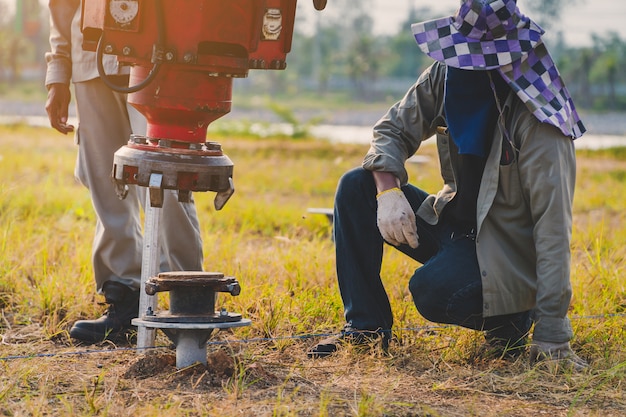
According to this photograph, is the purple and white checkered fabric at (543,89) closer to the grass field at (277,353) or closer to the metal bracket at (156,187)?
the grass field at (277,353)

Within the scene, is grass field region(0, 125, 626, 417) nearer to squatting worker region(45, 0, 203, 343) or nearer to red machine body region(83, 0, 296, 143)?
squatting worker region(45, 0, 203, 343)

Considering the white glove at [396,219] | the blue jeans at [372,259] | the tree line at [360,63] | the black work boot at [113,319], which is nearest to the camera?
the white glove at [396,219]

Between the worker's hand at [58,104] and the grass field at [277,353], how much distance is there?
0.67 meters

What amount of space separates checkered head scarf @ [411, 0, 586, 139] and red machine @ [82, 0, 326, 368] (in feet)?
1.76

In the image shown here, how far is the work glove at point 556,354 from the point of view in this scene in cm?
278

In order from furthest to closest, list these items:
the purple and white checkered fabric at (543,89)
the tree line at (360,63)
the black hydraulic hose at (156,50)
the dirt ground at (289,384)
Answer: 1. the tree line at (360,63)
2. the purple and white checkered fabric at (543,89)
3. the dirt ground at (289,384)
4. the black hydraulic hose at (156,50)

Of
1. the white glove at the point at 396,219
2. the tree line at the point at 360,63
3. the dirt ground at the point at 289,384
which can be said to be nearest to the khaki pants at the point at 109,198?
the dirt ground at the point at 289,384

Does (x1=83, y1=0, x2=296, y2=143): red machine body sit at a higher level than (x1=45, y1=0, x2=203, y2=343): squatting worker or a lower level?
higher

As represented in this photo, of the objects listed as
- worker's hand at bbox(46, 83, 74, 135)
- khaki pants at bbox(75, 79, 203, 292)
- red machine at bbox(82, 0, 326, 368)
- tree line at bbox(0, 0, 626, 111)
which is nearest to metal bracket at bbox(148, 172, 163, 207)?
red machine at bbox(82, 0, 326, 368)

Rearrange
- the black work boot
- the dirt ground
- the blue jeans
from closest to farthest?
the dirt ground → the blue jeans → the black work boot

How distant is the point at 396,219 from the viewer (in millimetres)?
2822

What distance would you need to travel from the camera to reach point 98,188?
3363 millimetres

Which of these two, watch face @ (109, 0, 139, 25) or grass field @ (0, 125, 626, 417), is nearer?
watch face @ (109, 0, 139, 25)

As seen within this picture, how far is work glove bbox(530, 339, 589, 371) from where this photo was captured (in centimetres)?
278
